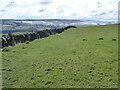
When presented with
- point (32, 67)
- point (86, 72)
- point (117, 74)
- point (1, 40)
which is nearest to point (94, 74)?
point (86, 72)

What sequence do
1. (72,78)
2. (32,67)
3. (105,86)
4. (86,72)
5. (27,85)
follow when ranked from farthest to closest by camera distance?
(32,67), (86,72), (72,78), (27,85), (105,86)

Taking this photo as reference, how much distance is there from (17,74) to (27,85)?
367 cm

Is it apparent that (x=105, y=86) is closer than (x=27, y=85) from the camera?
Yes

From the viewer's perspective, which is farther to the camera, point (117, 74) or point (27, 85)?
point (117, 74)

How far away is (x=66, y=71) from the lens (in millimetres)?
17922

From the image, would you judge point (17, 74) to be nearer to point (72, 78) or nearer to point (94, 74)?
point (72, 78)

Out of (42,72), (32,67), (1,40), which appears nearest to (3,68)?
(32,67)

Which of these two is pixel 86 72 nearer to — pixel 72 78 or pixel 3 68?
pixel 72 78

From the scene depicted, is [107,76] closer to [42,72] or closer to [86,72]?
[86,72]

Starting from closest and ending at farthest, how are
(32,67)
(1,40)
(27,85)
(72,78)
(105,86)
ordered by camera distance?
1. (105,86)
2. (27,85)
3. (72,78)
4. (32,67)
5. (1,40)

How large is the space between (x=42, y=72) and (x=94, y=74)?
5533 millimetres

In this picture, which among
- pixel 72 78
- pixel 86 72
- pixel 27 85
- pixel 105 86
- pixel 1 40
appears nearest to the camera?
pixel 105 86

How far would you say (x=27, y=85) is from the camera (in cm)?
1442

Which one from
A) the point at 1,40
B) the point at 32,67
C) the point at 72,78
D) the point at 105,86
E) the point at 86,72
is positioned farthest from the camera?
the point at 1,40
